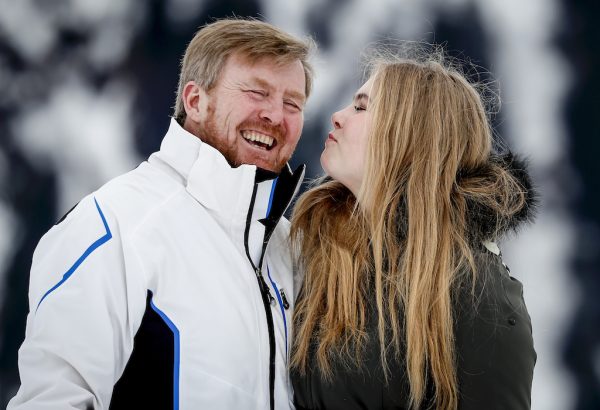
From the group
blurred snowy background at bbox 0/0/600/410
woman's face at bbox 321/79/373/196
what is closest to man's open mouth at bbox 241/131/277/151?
woman's face at bbox 321/79/373/196

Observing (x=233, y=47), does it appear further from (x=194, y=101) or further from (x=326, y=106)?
(x=326, y=106)

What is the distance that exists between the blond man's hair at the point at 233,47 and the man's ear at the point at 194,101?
1 centimetres

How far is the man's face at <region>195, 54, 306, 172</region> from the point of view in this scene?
3.92 ft

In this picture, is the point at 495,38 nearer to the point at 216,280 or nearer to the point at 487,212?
the point at 487,212

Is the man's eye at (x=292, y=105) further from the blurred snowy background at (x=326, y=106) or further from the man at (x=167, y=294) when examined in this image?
the blurred snowy background at (x=326, y=106)

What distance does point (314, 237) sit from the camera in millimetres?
1226

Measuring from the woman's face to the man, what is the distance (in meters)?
0.10

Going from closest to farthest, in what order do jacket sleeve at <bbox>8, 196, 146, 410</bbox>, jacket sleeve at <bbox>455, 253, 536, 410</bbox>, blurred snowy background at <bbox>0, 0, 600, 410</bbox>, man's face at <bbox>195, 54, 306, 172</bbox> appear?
jacket sleeve at <bbox>8, 196, 146, 410</bbox> → jacket sleeve at <bbox>455, 253, 536, 410</bbox> → man's face at <bbox>195, 54, 306, 172</bbox> → blurred snowy background at <bbox>0, 0, 600, 410</bbox>

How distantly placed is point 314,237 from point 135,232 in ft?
1.12

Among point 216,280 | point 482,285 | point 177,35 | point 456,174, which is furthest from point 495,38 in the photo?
point 216,280

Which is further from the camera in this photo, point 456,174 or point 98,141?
point 98,141

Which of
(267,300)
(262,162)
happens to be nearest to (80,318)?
(267,300)

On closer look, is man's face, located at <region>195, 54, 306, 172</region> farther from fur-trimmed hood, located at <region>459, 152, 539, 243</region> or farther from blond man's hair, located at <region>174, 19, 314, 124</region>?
fur-trimmed hood, located at <region>459, 152, 539, 243</region>

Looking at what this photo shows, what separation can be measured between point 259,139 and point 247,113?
0.15ft
